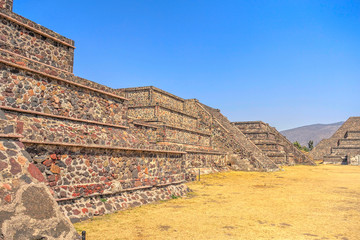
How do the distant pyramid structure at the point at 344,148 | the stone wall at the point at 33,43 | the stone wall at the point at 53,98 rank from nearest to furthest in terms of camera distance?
the stone wall at the point at 53,98
the stone wall at the point at 33,43
the distant pyramid structure at the point at 344,148

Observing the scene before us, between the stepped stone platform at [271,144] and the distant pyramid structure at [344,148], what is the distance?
788cm

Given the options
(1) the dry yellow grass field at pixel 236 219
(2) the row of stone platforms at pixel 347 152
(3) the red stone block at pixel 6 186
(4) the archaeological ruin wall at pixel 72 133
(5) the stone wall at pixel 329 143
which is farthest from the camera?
(5) the stone wall at pixel 329 143

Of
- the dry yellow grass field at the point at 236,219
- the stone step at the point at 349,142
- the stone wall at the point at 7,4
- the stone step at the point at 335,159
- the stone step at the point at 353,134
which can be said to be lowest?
the dry yellow grass field at the point at 236,219

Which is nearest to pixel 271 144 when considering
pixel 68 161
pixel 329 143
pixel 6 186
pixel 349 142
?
pixel 349 142

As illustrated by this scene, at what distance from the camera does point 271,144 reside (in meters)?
31.1

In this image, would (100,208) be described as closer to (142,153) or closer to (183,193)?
(142,153)

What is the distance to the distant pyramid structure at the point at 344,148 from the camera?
129 feet

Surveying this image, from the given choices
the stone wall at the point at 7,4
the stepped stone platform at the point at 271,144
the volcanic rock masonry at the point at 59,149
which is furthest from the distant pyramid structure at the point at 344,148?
the stone wall at the point at 7,4

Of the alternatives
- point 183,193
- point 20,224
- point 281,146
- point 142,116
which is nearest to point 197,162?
point 142,116

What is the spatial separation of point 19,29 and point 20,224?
28.5ft

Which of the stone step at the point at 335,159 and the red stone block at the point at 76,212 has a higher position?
the stone step at the point at 335,159

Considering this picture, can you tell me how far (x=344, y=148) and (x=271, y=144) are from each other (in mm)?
19689

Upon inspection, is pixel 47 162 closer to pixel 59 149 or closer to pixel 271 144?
pixel 59 149

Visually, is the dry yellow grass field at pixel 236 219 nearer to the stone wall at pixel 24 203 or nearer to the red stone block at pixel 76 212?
the red stone block at pixel 76 212
